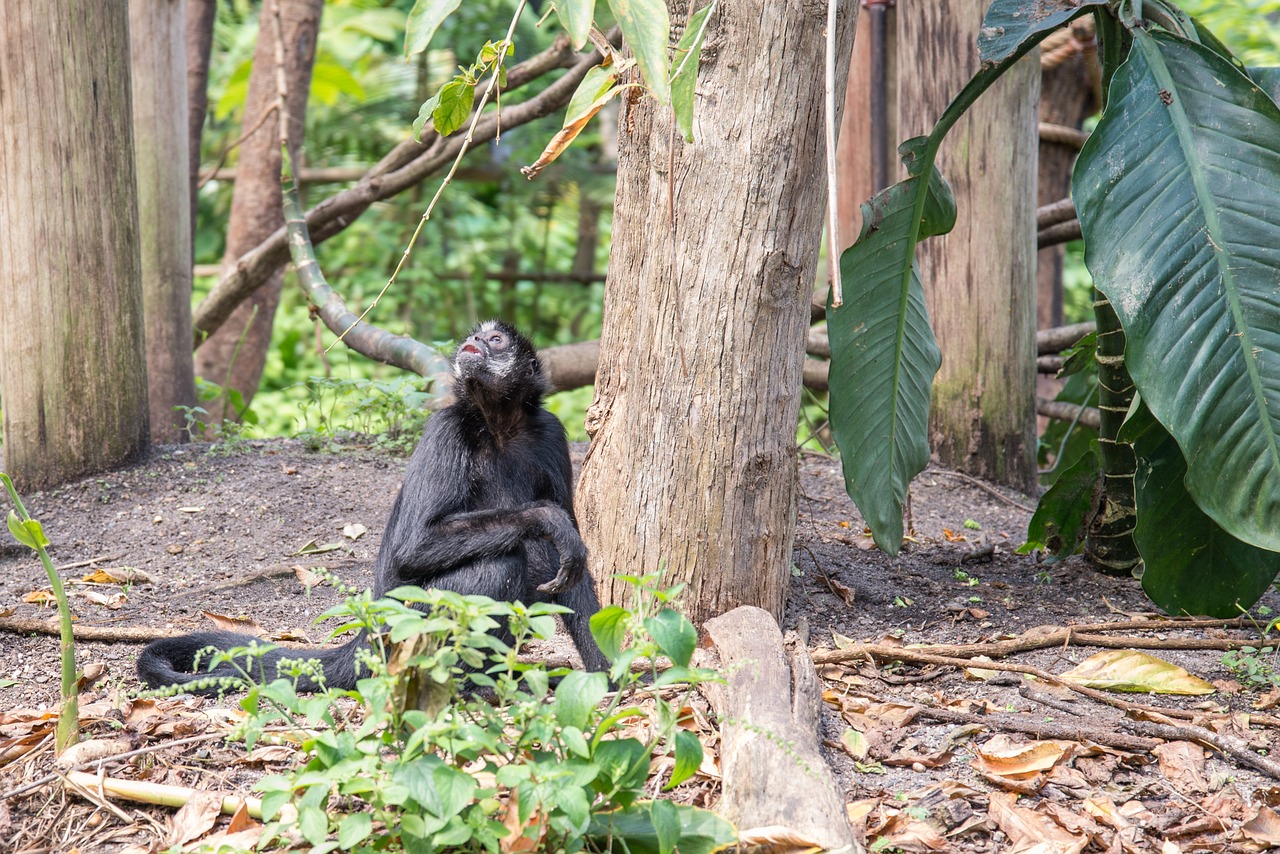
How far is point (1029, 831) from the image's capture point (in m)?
2.20

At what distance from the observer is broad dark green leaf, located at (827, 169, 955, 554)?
3.48 meters

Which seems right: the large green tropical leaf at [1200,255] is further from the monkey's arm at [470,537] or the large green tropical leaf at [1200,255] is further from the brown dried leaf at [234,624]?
the brown dried leaf at [234,624]

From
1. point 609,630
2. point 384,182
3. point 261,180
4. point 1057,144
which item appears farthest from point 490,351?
point 1057,144

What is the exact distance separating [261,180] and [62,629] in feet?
17.9

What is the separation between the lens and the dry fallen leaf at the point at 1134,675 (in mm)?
2857

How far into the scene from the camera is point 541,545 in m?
3.37

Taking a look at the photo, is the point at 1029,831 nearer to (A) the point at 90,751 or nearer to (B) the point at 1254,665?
(B) the point at 1254,665

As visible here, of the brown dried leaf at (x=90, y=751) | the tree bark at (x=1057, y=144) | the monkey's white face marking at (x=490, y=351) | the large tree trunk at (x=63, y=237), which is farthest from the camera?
the tree bark at (x=1057, y=144)

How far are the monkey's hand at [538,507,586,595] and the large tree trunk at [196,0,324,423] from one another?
413cm

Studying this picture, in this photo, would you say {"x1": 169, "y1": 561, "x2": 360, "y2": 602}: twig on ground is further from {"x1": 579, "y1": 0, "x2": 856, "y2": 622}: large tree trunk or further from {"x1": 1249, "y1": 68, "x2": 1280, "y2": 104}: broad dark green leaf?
{"x1": 1249, "y1": 68, "x2": 1280, "y2": 104}: broad dark green leaf

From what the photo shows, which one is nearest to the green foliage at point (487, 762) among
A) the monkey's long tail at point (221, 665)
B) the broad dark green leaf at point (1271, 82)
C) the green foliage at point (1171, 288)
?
the monkey's long tail at point (221, 665)

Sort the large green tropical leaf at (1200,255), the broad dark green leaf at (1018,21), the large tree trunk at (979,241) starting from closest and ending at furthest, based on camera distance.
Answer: the large green tropical leaf at (1200,255) < the broad dark green leaf at (1018,21) < the large tree trunk at (979,241)

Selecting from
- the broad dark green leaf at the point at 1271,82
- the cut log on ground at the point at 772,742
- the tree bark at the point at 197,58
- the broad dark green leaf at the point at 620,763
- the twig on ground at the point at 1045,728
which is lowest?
the twig on ground at the point at 1045,728

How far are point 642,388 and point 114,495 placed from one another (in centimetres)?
249
